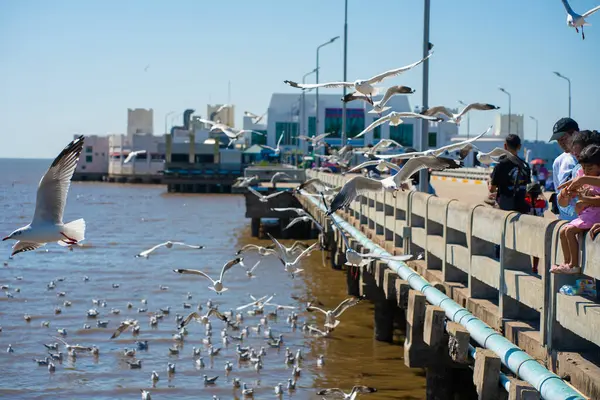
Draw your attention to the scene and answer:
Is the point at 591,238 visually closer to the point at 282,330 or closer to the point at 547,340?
the point at 547,340

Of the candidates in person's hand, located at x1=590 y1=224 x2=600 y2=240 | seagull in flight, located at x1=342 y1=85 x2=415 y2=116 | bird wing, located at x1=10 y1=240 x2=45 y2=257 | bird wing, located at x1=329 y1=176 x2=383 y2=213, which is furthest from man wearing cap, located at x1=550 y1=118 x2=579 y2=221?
bird wing, located at x1=10 y1=240 x2=45 y2=257

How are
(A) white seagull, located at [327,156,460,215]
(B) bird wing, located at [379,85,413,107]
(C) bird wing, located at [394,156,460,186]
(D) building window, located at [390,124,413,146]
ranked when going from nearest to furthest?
(C) bird wing, located at [394,156,460,186]
(A) white seagull, located at [327,156,460,215]
(B) bird wing, located at [379,85,413,107]
(D) building window, located at [390,124,413,146]

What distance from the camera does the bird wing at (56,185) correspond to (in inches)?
437

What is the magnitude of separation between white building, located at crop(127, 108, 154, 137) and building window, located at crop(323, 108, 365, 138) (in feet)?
160

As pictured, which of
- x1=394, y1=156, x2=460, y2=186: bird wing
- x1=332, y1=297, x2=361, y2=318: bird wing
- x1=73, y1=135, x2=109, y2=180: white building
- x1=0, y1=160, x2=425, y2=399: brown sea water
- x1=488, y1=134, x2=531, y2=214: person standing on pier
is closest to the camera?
x1=488, y1=134, x2=531, y2=214: person standing on pier

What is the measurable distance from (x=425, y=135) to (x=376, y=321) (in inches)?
143

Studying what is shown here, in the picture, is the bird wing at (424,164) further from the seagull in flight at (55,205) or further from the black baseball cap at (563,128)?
the seagull in flight at (55,205)

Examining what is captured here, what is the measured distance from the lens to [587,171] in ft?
22.1

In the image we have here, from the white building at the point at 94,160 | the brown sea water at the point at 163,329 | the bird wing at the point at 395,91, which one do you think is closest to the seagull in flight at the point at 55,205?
the brown sea water at the point at 163,329

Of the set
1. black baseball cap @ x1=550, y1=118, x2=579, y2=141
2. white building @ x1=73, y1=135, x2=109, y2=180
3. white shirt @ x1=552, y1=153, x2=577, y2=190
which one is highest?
black baseball cap @ x1=550, y1=118, x2=579, y2=141

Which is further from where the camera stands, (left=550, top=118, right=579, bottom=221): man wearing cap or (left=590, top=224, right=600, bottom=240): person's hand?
(left=550, top=118, right=579, bottom=221): man wearing cap

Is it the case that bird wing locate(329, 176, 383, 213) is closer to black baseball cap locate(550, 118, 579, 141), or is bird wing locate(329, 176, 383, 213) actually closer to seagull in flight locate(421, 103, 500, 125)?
seagull in flight locate(421, 103, 500, 125)

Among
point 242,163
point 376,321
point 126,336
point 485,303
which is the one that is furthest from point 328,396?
point 242,163

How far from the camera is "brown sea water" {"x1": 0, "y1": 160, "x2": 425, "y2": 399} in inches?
534
